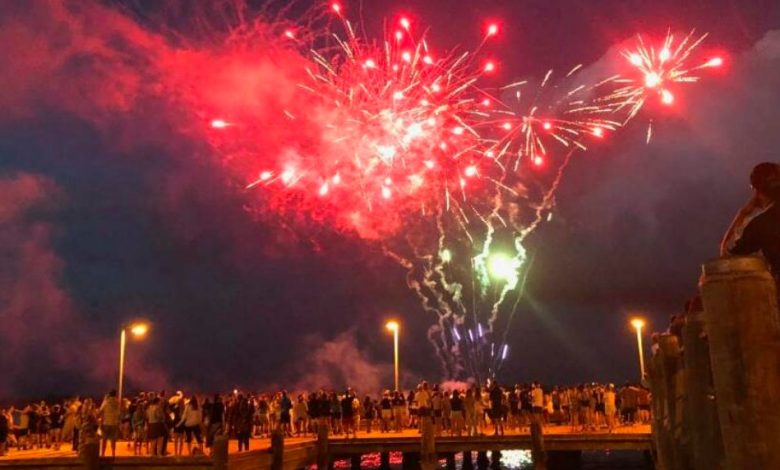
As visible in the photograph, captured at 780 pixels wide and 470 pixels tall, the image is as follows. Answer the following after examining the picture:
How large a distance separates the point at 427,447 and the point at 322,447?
3.25 m

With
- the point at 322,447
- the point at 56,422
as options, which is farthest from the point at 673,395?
the point at 56,422

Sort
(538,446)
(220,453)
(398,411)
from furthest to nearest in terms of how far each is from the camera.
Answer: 1. (398,411)
2. (538,446)
3. (220,453)

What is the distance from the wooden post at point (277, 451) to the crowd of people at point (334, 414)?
78 centimetres

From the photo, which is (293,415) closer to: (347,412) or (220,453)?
(347,412)

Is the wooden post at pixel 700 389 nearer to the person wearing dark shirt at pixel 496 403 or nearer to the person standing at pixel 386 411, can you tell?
the person wearing dark shirt at pixel 496 403

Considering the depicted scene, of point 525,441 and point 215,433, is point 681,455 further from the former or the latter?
point 525,441

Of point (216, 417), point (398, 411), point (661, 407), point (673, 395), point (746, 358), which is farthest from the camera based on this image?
point (398, 411)

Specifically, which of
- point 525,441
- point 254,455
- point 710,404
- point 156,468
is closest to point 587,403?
point 525,441

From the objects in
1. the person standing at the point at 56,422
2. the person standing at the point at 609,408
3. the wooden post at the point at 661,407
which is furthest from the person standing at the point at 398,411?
the wooden post at the point at 661,407

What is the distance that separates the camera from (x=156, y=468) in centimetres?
1834

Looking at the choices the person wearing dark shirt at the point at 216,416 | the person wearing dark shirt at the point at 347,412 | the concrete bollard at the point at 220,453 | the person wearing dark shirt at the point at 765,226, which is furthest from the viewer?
the person wearing dark shirt at the point at 347,412

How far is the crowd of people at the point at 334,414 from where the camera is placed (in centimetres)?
2167

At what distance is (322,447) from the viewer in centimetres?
2327

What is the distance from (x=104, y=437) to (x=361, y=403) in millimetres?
13368
